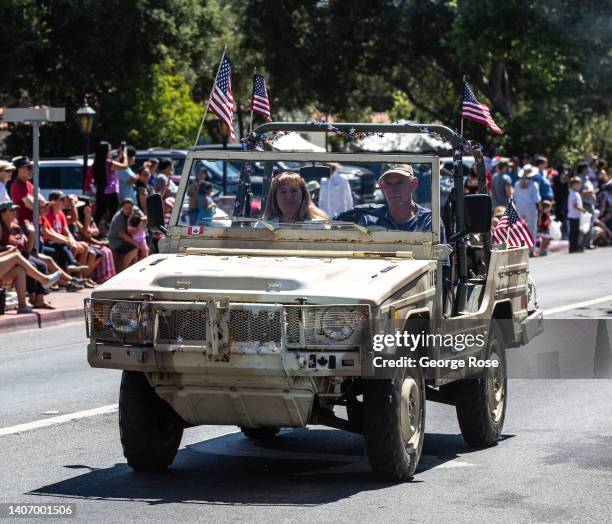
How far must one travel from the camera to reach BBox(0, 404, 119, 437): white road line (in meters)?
10.2

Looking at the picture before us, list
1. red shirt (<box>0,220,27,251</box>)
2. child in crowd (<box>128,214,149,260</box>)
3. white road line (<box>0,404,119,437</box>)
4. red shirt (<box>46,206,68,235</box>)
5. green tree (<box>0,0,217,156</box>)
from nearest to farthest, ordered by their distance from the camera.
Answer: white road line (<box>0,404,119,437</box>) → red shirt (<box>0,220,27,251</box>) → red shirt (<box>46,206,68,235</box>) → child in crowd (<box>128,214,149,260</box>) → green tree (<box>0,0,217,156</box>)

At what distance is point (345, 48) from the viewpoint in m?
50.3

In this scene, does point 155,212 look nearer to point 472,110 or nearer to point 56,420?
point 56,420

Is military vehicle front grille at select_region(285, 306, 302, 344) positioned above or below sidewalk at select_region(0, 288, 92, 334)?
above

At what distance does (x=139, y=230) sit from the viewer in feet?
68.9

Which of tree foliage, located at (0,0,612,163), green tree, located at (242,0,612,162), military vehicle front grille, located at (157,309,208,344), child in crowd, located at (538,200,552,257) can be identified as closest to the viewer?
military vehicle front grille, located at (157,309,208,344)

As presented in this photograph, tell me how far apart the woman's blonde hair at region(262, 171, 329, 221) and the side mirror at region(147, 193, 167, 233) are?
0.66 meters

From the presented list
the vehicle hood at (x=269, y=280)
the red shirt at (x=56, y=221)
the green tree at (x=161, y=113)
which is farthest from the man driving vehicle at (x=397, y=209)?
the green tree at (x=161, y=113)

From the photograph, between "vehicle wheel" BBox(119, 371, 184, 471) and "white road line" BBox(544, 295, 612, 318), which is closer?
"vehicle wheel" BBox(119, 371, 184, 471)

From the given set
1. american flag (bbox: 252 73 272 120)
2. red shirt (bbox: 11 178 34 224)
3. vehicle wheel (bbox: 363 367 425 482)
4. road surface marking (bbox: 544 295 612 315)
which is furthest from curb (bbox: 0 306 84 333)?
vehicle wheel (bbox: 363 367 425 482)

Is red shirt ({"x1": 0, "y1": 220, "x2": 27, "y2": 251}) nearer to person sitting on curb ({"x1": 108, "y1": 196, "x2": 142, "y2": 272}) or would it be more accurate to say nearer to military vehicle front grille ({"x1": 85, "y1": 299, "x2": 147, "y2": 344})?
person sitting on curb ({"x1": 108, "y1": 196, "x2": 142, "y2": 272})

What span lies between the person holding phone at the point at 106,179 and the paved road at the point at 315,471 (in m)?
11.5

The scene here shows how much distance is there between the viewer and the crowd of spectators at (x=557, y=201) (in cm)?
2812

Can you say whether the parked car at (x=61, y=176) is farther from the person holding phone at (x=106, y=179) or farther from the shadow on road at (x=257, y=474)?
the shadow on road at (x=257, y=474)
